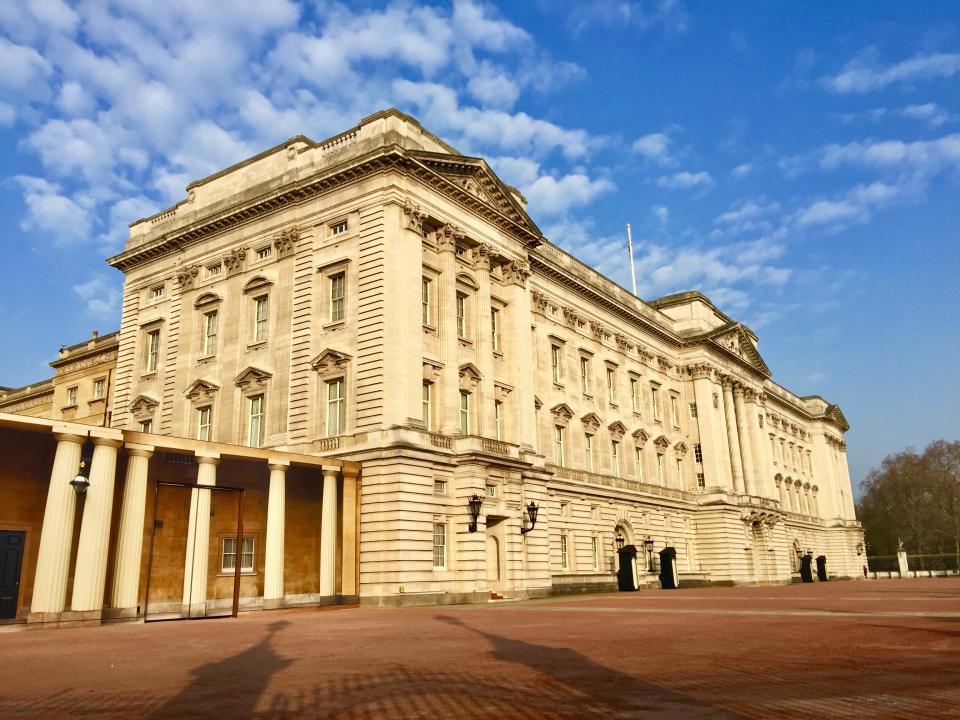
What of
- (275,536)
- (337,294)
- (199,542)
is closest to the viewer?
(199,542)

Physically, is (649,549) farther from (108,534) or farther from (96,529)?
(96,529)

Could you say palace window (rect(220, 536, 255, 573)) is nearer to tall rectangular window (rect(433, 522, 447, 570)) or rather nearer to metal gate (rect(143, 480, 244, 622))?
metal gate (rect(143, 480, 244, 622))

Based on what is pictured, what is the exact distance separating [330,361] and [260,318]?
6613 mm

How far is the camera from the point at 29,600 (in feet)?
92.4

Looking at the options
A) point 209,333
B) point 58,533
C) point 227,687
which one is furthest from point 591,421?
point 227,687

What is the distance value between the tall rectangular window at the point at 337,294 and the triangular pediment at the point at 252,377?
4.60 m

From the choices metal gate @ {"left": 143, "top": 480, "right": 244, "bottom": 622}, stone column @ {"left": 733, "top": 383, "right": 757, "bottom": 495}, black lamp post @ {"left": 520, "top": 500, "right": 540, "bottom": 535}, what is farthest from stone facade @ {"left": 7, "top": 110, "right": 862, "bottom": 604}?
stone column @ {"left": 733, "top": 383, "right": 757, "bottom": 495}

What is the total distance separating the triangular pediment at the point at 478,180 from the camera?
128ft

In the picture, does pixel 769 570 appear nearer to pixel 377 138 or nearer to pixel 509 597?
pixel 509 597

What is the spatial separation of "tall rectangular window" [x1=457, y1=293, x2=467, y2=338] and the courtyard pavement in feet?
72.7

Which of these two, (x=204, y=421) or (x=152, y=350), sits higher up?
(x=152, y=350)

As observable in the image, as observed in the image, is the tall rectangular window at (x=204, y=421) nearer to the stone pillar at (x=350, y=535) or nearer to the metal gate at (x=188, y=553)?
the metal gate at (x=188, y=553)

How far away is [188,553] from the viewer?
29.5 meters

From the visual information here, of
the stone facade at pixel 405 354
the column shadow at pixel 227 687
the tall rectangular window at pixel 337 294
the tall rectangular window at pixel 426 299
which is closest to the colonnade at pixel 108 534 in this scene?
the stone facade at pixel 405 354
